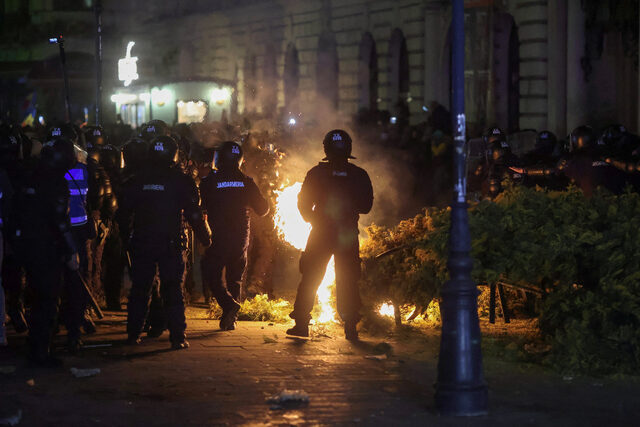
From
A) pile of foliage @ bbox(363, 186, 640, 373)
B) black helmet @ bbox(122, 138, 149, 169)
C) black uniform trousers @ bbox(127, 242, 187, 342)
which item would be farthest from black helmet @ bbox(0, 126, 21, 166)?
pile of foliage @ bbox(363, 186, 640, 373)

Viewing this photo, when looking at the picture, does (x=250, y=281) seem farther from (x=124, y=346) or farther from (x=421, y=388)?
(x=421, y=388)

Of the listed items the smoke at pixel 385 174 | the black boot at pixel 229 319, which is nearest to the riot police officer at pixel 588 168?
the black boot at pixel 229 319

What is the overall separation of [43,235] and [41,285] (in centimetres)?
40

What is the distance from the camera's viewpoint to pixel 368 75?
1465 inches

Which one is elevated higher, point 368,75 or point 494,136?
point 368,75

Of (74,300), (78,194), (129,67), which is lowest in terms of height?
(74,300)

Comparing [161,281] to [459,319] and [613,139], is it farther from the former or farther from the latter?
[613,139]

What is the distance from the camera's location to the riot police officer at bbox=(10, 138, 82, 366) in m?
9.29

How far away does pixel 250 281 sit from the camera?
12.9 metres

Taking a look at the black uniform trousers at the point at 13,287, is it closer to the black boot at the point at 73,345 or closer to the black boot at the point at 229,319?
Answer: the black boot at the point at 73,345

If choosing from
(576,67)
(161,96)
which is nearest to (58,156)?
(576,67)

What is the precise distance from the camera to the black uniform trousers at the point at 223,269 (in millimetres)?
11273

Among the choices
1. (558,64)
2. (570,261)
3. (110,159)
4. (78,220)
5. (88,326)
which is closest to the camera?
(570,261)

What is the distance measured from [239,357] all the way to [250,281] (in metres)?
3.30
